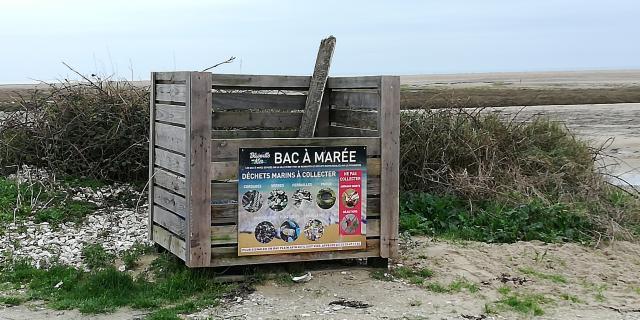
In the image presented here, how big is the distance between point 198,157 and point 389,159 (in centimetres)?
170

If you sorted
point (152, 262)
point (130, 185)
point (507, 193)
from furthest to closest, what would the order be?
point (130, 185) → point (507, 193) → point (152, 262)

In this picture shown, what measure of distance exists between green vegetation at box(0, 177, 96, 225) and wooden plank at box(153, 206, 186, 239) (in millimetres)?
2016

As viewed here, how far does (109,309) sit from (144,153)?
16.2ft

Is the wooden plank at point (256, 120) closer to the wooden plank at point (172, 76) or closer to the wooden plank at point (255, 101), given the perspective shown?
the wooden plank at point (255, 101)

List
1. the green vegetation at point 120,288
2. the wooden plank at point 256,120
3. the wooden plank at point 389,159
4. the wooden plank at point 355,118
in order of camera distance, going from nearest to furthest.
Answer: the green vegetation at point 120,288
the wooden plank at point 389,159
the wooden plank at point 355,118
the wooden plank at point 256,120

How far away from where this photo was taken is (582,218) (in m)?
9.51

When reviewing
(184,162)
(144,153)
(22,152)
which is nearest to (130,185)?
(144,153)

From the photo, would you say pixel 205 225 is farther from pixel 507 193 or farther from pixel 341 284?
pixel 507 193

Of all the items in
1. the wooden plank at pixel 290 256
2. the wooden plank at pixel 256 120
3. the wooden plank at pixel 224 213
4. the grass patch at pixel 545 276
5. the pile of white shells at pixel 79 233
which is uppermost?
the wooden plank at pixel 256 120

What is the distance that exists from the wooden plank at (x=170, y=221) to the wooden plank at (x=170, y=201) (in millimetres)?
47

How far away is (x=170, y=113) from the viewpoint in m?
7.44

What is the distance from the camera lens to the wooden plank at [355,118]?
7816 mm

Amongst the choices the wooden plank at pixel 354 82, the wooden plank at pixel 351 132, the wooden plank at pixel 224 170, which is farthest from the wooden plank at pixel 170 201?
the wooden plank at pixel 354 82

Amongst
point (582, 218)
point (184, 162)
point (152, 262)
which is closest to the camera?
point (184, 162)
